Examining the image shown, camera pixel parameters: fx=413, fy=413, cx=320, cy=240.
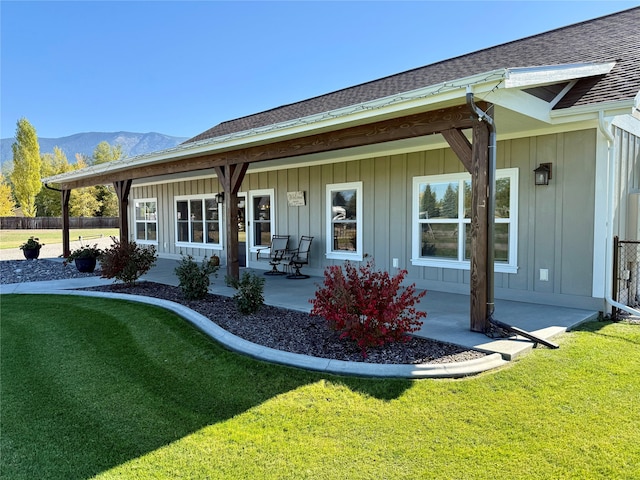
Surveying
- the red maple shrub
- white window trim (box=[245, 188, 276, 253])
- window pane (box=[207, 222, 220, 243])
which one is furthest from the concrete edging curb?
window pane (box=[207, 222, 220, 243])

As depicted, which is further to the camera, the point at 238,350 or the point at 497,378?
the point at 238,350

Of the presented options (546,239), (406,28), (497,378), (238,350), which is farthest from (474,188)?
(406,28)

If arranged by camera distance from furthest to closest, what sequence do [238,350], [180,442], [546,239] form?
[546,239]
[238,350]
[180,442]

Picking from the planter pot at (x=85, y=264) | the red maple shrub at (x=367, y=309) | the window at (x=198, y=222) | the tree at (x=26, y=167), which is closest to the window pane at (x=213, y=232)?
the window at (x=198, y=222)

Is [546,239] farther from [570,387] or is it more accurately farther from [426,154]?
[570,387]

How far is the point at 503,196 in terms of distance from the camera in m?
6.20

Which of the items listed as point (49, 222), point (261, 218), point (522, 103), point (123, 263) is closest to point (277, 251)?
point (261, 218)

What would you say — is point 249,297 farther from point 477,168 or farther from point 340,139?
point 477,168

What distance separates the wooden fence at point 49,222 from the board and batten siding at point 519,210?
33.5m

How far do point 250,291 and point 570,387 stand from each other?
3523mm

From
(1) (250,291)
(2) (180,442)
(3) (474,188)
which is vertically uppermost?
(3) (474,188)

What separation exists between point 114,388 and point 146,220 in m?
12.0

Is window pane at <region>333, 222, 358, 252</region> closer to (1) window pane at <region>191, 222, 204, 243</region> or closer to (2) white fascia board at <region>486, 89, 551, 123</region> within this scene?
(2) white fascia board at <region>486, 89, 551, 123</region>

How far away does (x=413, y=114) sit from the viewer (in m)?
4.67
